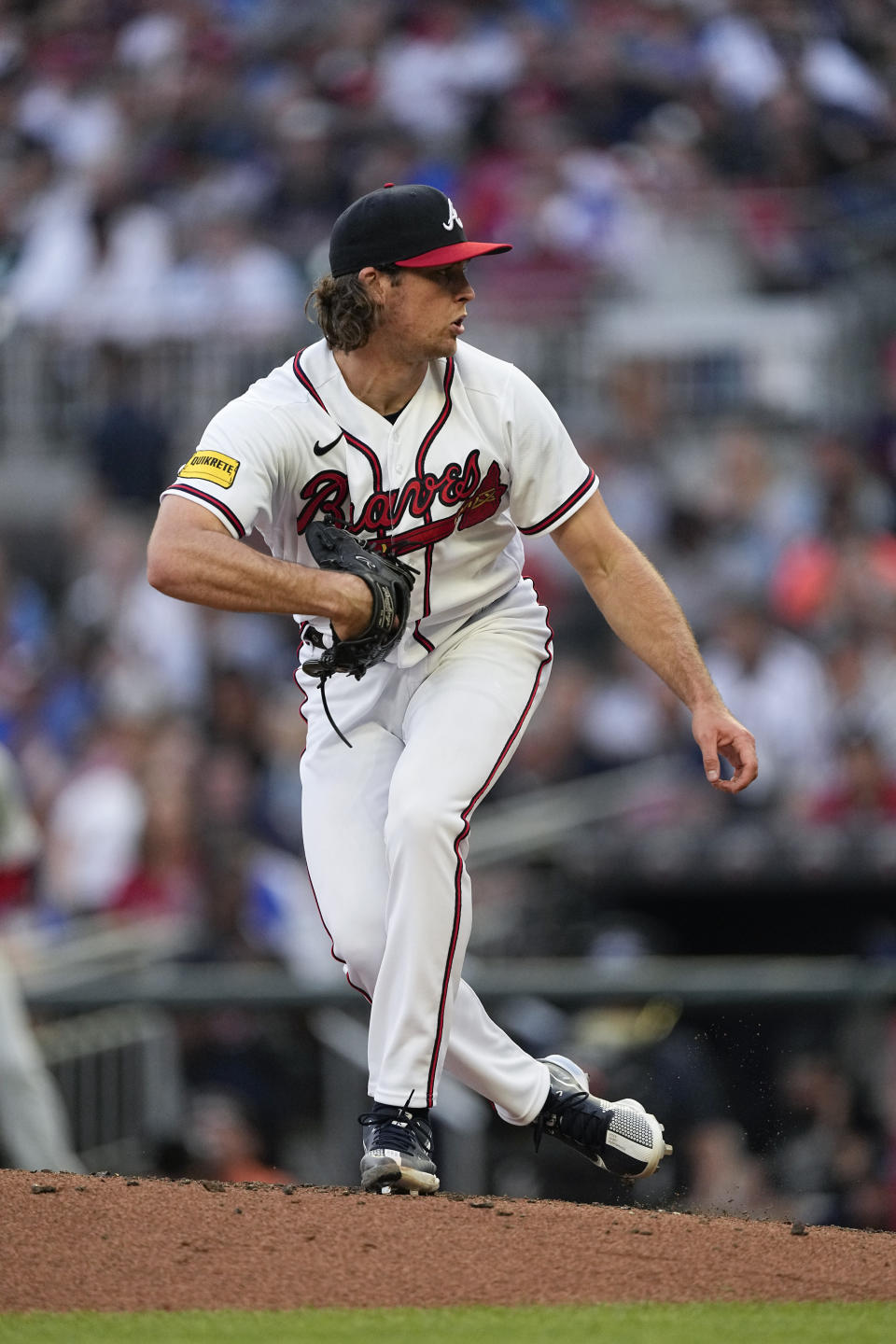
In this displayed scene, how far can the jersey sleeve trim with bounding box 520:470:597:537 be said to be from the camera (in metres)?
4.09

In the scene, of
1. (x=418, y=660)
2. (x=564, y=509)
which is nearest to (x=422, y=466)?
(x=564, y=509)

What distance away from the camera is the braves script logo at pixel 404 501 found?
397 centimetres

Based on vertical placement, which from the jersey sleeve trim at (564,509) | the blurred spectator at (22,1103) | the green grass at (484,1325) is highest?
the jersey sleeve trim at (564,509)

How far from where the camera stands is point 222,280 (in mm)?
11492

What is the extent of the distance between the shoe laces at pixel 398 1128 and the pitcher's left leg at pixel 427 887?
33 mm

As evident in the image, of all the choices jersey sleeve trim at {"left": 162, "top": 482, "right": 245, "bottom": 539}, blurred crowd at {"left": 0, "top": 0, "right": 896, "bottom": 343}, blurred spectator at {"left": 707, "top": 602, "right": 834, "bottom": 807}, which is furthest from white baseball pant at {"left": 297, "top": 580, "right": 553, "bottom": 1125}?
blurred crowd at {"left": 0, "top": 0, "right": 896, "bottom": 343}

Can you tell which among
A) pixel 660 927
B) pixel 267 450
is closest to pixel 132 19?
pixel 660 927

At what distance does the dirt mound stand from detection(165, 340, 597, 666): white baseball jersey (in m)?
1.15

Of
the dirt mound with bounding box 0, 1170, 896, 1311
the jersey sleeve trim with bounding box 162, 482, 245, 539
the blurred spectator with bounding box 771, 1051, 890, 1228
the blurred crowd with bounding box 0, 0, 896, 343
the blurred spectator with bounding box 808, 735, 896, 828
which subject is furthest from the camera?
the blurred crowd with bounding box 0, 0, 896, 343

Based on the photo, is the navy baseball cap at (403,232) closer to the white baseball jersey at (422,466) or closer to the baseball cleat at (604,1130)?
the white baseball jersey at (422,466)

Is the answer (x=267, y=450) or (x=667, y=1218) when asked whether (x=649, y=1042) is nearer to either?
(x=667, y=1218)

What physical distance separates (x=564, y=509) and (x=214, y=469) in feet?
2.52

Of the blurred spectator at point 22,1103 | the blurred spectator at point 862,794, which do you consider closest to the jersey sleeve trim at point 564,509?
the blurred spectator at point 22,1103

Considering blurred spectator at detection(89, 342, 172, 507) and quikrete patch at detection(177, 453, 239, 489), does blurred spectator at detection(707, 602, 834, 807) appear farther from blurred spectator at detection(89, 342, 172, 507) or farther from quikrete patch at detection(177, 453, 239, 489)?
quikrete patch at detection(177, 453, 239, 489)
